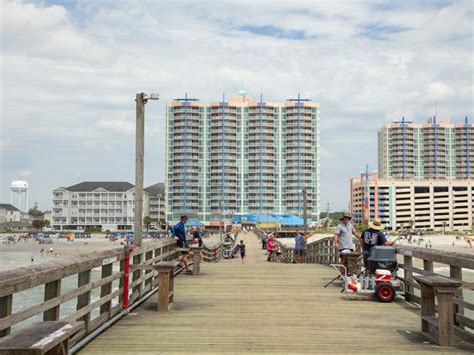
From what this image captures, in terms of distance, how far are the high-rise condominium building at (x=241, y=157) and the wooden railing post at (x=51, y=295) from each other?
5206 inches

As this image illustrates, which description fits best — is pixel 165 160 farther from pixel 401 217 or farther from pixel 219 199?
pixel 401 217

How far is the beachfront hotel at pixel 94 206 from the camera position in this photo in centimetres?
15450

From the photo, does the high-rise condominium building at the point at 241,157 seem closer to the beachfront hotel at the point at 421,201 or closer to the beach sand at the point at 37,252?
the beach sand at the point at 37,252

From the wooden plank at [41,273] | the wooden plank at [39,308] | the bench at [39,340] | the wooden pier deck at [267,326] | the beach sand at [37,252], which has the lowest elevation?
the beach sand at [37,252]

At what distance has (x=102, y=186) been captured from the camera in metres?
156

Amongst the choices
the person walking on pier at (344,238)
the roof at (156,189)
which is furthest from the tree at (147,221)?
the person walking on pier at (344,238)

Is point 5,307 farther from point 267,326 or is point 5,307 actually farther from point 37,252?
point 37,252

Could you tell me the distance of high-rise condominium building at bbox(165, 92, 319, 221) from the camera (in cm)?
13862

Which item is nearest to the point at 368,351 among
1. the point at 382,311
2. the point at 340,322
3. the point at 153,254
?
the point at 340,322

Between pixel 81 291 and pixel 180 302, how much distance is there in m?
3.45

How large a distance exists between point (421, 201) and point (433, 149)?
2952 centimetres

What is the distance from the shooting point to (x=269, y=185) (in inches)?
5497

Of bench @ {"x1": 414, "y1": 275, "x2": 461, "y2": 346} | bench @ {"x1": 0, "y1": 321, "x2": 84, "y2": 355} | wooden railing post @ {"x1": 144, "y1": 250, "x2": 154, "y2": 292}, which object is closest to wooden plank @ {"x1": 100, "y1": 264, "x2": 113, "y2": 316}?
wooden railing post @ {"x1": 144, "y1": 250, "x2": 154, "y2": 292}

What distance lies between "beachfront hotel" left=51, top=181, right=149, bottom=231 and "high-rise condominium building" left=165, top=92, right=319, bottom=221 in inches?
836
